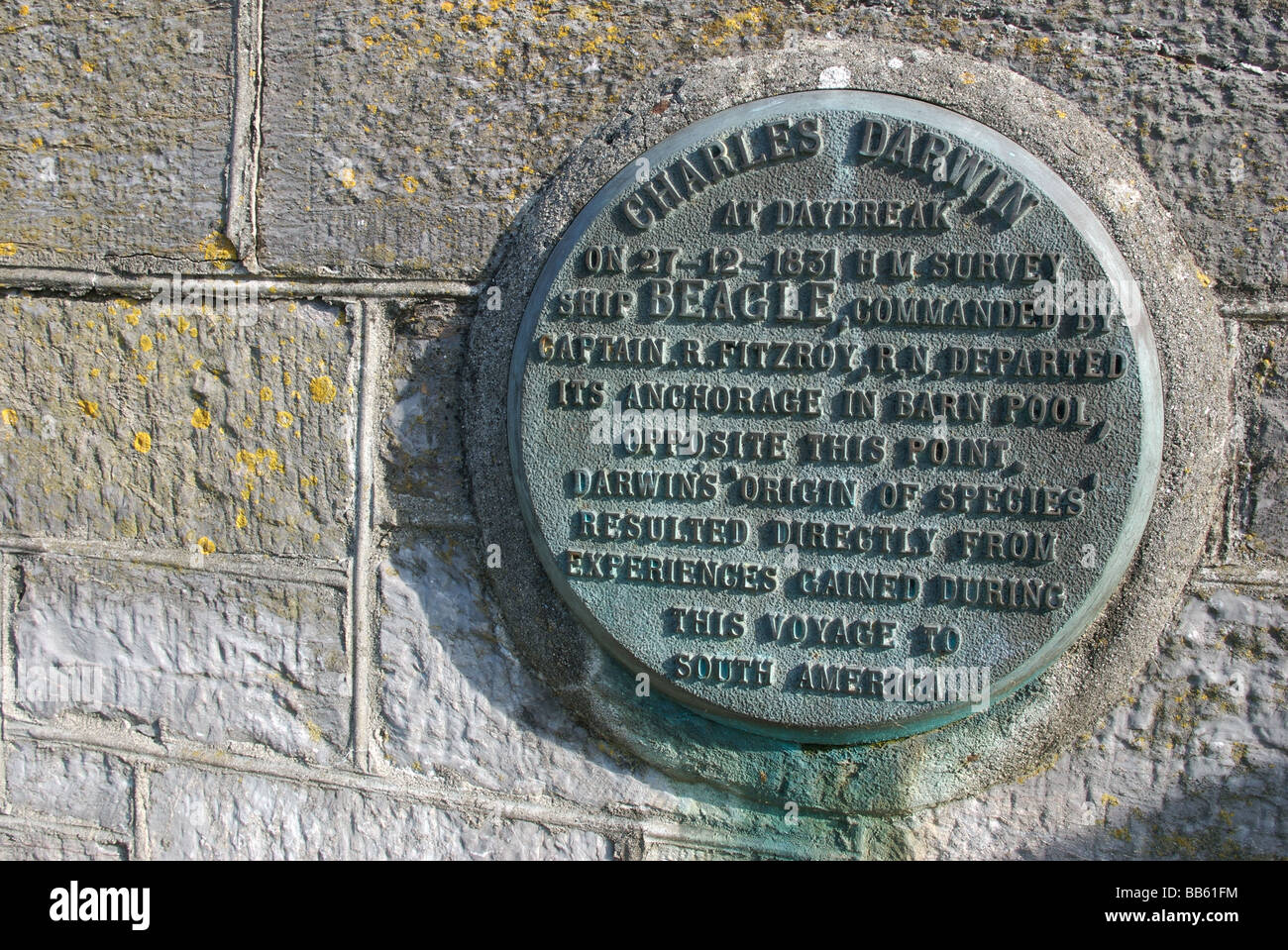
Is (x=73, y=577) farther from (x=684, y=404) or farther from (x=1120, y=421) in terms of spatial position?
(x=1120, y=421)

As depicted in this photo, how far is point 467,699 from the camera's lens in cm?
178

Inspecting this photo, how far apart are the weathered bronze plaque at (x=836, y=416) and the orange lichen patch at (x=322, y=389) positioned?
41 centimetres

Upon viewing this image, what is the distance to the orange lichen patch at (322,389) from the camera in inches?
70.2

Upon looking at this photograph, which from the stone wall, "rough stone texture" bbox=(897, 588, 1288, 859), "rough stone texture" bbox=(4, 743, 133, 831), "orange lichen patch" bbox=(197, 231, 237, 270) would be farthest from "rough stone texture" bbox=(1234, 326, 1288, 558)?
"rough stone texture" bbox=(4, 743, 133, 831)

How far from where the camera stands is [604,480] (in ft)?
5.33

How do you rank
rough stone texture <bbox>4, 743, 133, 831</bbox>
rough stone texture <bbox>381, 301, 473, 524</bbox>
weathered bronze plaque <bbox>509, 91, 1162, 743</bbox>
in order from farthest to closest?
rough stone texture <bbox>4, 743, 133, 831</bbox> < rough stone texture <bbox>381, 301, 473, 524</bbox> < weathered bronze plaque <bbox>509, 91, 1162, 743</bbox>

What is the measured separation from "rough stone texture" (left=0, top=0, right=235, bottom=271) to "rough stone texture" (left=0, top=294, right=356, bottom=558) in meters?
0.13

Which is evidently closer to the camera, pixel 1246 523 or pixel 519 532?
pixel 1246 523

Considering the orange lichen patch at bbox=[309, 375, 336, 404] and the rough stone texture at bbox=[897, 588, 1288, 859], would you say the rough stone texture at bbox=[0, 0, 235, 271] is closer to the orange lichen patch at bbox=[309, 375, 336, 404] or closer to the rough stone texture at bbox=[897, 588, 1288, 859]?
the orange lichen patch at bbox=[309, 375, 336, 404]

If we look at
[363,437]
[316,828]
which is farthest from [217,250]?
[316,828]

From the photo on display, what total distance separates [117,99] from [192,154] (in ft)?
0.69

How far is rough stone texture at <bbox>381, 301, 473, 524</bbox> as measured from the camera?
175cm

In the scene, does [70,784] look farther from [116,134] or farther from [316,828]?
[116,134]

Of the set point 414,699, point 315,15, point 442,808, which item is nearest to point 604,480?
point 414,699
